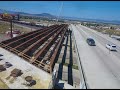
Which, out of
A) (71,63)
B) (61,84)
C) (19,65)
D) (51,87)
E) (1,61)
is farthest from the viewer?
(71,63)

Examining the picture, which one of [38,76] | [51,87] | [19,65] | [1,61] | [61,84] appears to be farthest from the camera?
[1,61]

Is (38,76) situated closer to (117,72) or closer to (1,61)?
(1,61)

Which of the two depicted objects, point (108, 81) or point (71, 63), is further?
point (71, 63)

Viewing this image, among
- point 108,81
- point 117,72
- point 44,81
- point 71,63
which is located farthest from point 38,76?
point 71,63

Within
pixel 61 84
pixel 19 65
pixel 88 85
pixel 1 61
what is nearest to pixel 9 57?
pixel 1 61

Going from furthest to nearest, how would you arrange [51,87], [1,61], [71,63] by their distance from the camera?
[71,63]
[1,61]
[51,87]

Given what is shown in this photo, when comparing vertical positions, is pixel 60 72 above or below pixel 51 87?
below

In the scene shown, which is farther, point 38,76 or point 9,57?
point 9,57

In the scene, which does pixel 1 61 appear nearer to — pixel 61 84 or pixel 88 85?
pixel 61 84

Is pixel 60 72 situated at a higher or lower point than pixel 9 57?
lower

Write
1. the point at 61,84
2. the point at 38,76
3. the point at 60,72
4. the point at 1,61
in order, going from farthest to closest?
the point at 60,72
the point at 1,61
the point at 38,76
the point at 61,84
